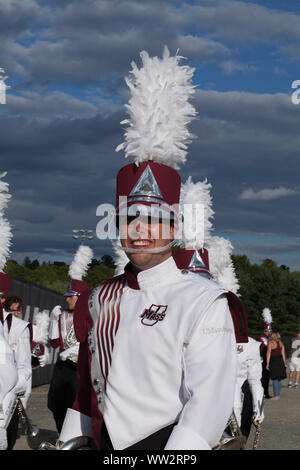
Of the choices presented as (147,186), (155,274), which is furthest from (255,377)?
(147,186)

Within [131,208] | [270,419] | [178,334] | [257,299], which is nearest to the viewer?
[178,334]

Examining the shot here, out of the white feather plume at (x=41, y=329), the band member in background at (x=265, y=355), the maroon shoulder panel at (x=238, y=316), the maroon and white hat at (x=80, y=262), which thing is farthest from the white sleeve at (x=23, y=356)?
the band member in background at (x=265, y=355)

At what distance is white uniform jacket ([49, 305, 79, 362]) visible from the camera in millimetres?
10031

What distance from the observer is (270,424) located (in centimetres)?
1361

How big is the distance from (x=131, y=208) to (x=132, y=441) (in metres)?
0.93

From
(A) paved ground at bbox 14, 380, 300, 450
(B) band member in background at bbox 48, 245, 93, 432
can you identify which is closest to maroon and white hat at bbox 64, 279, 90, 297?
(B) band member in background at bbox 48, 245, 93, 432

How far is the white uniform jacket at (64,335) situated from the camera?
32.9 ft

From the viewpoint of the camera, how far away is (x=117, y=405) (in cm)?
293

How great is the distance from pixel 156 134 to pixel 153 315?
78cm

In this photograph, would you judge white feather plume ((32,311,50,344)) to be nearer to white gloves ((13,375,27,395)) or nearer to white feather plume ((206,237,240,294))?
white gloves ((13,375,27,395))

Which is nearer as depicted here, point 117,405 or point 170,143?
point 117,405

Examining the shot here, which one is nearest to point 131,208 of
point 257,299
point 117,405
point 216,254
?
point 117,405

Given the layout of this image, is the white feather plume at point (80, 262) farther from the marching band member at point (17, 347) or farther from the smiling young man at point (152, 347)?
the smiling young man at point (152, 347)
